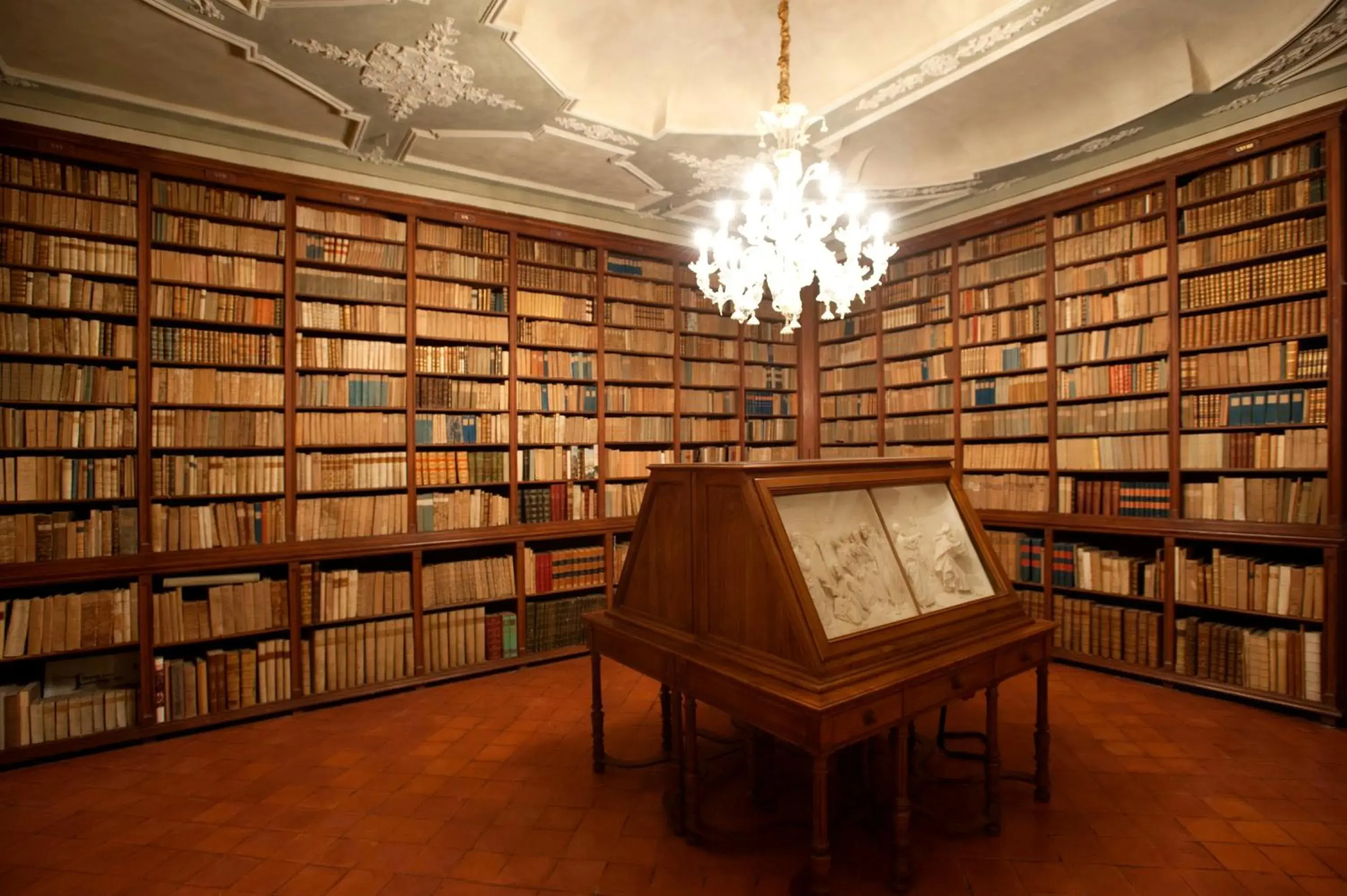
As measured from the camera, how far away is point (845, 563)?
2.14 meters

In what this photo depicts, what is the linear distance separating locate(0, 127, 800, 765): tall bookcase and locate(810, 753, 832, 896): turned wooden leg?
294 centimetres

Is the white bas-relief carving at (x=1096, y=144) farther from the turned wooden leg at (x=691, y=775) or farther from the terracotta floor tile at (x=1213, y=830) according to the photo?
the turned wooden leg at (x=691, y=775)

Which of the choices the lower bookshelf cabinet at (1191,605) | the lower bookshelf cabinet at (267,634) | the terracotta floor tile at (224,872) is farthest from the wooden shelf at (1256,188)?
the terracotta floor tile at (224,872)

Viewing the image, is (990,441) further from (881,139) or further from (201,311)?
(201,311)

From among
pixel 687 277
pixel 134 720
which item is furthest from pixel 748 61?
pixel 134 720

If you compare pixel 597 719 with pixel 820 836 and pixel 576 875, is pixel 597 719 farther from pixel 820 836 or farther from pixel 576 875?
pixel 820 836

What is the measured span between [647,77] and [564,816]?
3.61 metres

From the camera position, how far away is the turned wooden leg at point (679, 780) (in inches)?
91.7

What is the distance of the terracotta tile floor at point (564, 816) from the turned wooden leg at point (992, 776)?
0.22 ft

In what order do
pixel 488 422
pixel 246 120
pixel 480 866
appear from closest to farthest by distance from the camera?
pixel 480 866 → pixel 246 120 → pixel 488 422

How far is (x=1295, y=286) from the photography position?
3.46 meters

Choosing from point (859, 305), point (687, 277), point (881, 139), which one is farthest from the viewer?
point (859, 305)

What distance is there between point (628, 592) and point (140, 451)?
9.03 feet

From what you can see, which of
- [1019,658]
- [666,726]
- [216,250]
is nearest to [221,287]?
[216,250]
